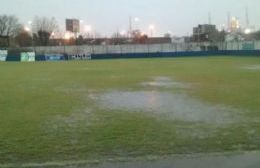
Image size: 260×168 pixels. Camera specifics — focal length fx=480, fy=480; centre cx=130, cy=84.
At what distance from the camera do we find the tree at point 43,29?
138 metres

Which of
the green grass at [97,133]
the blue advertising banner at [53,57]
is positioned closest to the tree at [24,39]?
the blue advertising banner at [53,57]

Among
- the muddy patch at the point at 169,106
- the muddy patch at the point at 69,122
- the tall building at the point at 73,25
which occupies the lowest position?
the muddy patch at the point at 169,106

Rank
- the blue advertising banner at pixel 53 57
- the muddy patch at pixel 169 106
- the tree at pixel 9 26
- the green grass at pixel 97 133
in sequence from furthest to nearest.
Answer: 1. the tree at pixel 9 26
2. the blue advertising banner at pixel 53 57
3. the muddy patch at pixel 169 106
4. the green grass at pixel 97 133

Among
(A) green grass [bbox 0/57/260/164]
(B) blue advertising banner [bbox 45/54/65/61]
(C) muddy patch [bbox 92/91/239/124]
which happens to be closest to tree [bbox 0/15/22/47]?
(B) blue advertising banner [bbox 45/54/65/61]

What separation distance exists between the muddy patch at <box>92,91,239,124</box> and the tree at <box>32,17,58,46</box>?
383 ft

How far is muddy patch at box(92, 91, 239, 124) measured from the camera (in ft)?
48.3

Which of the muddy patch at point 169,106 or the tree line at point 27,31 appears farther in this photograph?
the tree line at point 27,31

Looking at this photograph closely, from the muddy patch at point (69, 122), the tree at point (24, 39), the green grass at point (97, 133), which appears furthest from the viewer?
the tree at point (24, 39)

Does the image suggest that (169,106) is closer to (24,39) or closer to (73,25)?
(24,39)

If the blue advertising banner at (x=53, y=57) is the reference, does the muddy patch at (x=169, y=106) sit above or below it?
below

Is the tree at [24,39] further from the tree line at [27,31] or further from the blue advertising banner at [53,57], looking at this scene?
the blue advertising banner at [53,57]

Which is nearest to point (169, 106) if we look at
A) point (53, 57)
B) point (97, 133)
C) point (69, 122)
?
point (69, 122)

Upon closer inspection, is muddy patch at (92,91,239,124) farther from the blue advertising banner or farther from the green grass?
the blue advertising banner

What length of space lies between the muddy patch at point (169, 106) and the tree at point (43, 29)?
117 metres
